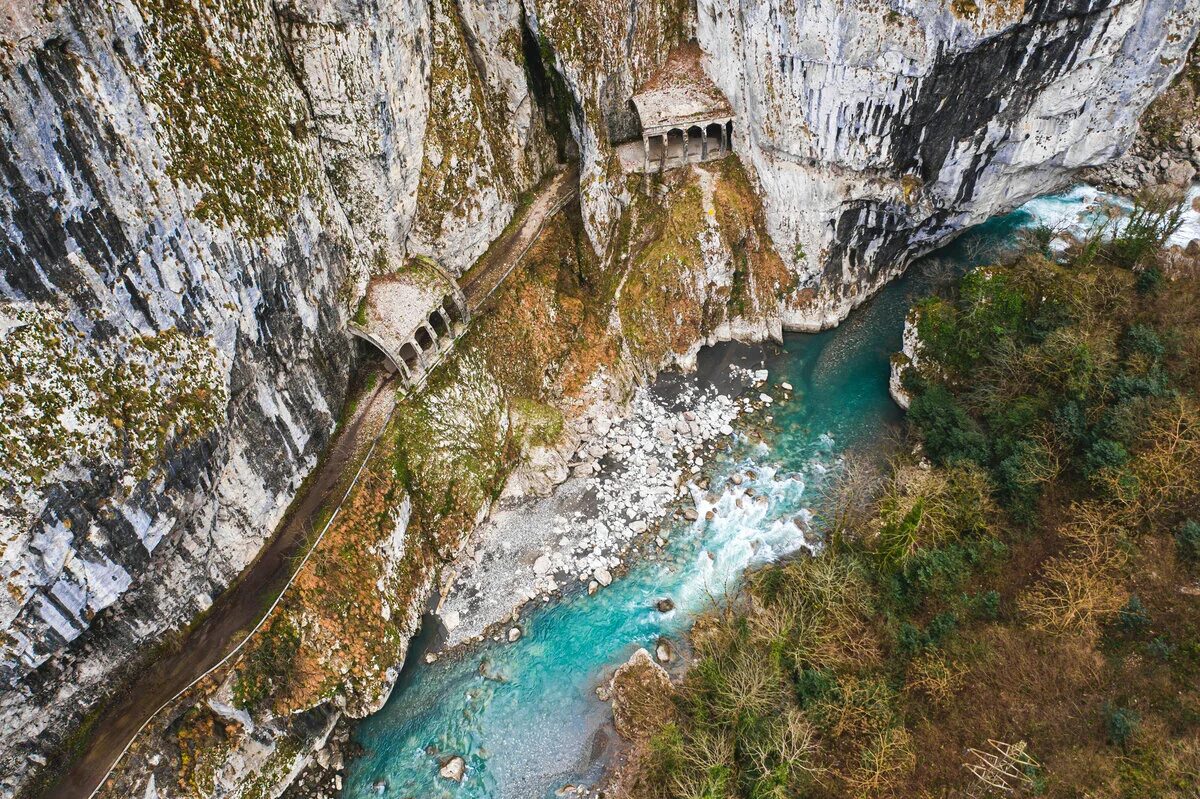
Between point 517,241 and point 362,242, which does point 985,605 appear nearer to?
point 517,241

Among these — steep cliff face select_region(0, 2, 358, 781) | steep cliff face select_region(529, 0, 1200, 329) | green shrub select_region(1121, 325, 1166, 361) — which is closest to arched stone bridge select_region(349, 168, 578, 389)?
steep cliff face select_region(0, 2, 358, 781)

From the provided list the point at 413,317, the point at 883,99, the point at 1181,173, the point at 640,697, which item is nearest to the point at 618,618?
the point at 640,697

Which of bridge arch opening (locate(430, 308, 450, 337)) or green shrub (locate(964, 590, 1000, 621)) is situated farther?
bridge arch opening (locate(430, 308, 450, 337))

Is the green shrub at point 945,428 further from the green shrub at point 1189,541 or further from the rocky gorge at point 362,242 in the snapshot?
the rocky gorge at point 362,242

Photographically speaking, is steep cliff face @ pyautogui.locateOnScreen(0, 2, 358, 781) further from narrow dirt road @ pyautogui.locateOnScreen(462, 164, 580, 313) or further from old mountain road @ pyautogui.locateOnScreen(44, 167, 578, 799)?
narrow dirt road @ pyautogui.locateOnScreen(462, 164, 580, 313)

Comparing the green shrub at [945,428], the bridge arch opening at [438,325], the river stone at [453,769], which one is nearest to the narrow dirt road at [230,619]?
the bridge arch opening at [438,325]

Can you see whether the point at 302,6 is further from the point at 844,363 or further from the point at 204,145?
the point at 844,363
